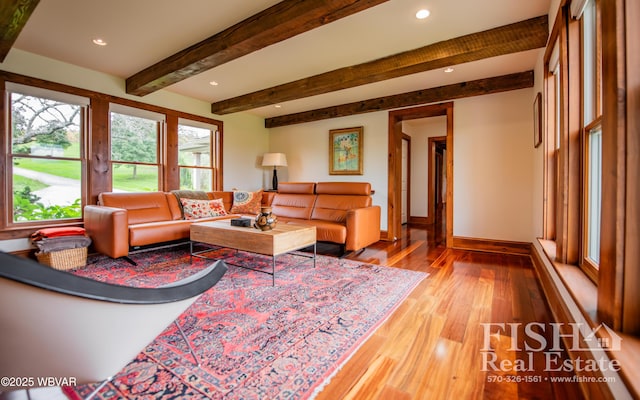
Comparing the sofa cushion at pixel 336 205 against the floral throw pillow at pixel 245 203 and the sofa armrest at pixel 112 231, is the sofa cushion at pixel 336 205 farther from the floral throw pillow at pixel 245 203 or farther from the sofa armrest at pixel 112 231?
the sofa armrest at pixel 112 231

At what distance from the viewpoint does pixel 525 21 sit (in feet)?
8.32

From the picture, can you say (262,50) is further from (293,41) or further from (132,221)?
(132,221)

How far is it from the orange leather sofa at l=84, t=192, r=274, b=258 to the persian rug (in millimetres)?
291

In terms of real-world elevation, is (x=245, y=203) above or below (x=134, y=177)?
below

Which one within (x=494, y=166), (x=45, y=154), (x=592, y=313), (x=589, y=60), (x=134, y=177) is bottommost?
(x=592, y=313)

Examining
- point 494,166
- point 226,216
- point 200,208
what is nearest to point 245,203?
point 226,216

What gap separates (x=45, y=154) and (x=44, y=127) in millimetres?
334

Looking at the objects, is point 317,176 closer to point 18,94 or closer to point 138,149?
point 138,149

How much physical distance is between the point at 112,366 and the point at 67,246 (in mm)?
2838

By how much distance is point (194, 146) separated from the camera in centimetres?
515

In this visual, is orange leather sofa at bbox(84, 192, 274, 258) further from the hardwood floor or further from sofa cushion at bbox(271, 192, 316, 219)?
the hardwood floor

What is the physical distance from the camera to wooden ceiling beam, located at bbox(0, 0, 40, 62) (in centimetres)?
209

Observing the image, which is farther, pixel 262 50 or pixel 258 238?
pixel 262 50

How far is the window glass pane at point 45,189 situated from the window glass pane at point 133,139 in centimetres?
56
